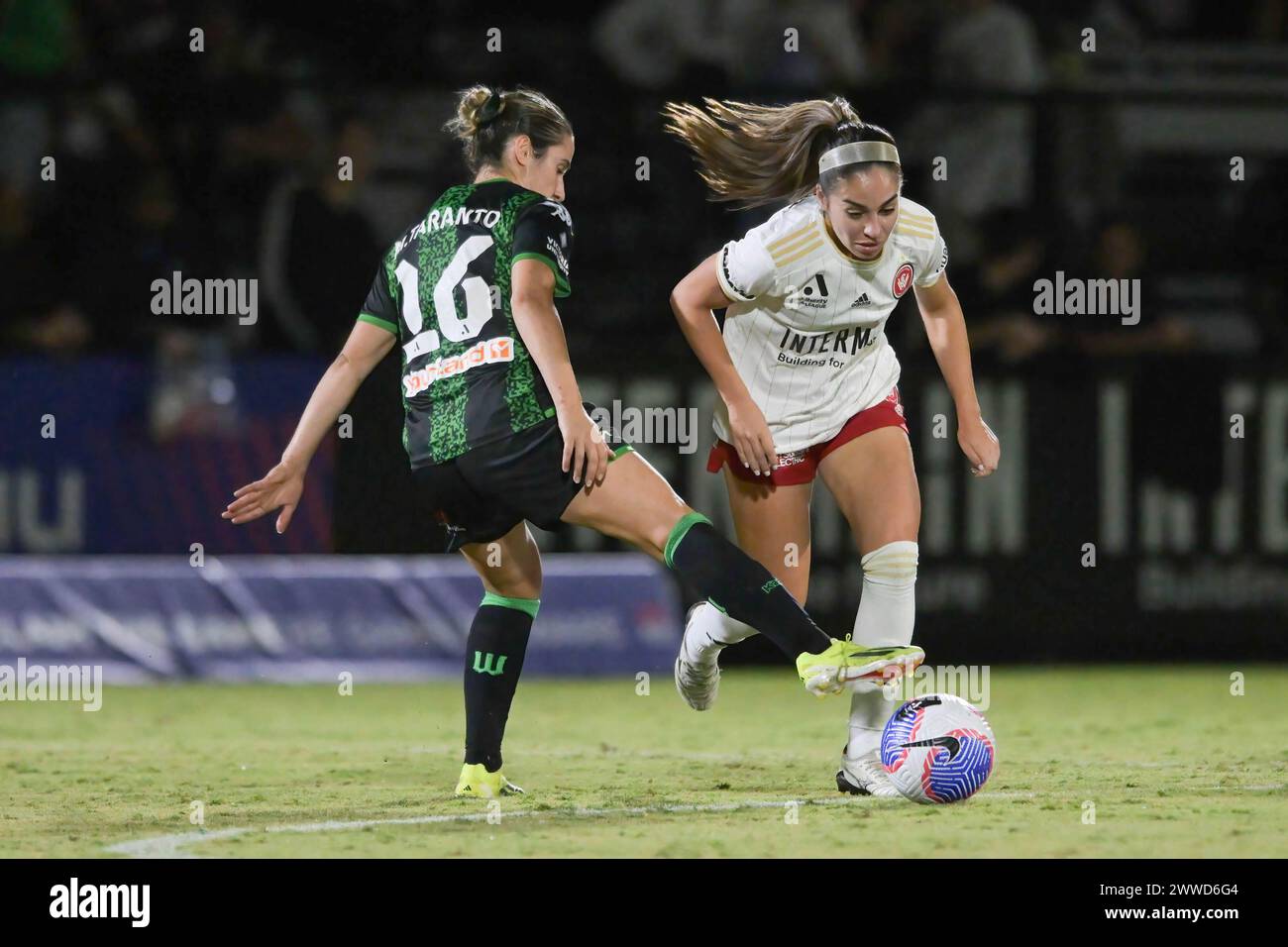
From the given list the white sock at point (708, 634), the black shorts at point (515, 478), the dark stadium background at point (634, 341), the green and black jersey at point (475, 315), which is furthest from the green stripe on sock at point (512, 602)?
the dark stadium background at point (634, 341)

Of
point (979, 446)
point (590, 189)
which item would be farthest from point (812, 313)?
point (590, 189)

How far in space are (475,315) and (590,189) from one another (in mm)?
4995

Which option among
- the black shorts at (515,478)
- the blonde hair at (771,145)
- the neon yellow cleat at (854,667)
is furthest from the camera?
the blonde hair at (771,145)

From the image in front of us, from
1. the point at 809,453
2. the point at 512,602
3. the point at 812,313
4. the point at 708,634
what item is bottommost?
the point at 708,634

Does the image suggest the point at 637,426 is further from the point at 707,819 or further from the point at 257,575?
the point at 707,819

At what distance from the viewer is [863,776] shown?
5.62 meters

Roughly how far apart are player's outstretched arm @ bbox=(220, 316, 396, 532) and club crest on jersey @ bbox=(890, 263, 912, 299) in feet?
4.93

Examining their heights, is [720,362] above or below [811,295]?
below

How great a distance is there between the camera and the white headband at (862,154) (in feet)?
17.8

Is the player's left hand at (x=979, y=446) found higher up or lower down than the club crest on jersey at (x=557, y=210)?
lower down

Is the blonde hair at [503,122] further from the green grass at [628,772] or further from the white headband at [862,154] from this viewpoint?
the green grass at [628,772]

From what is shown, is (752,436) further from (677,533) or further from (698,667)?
(698,667)

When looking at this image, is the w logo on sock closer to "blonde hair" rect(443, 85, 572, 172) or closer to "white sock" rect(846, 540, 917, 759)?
"white sock" rect(846, 540, 917, 759)
